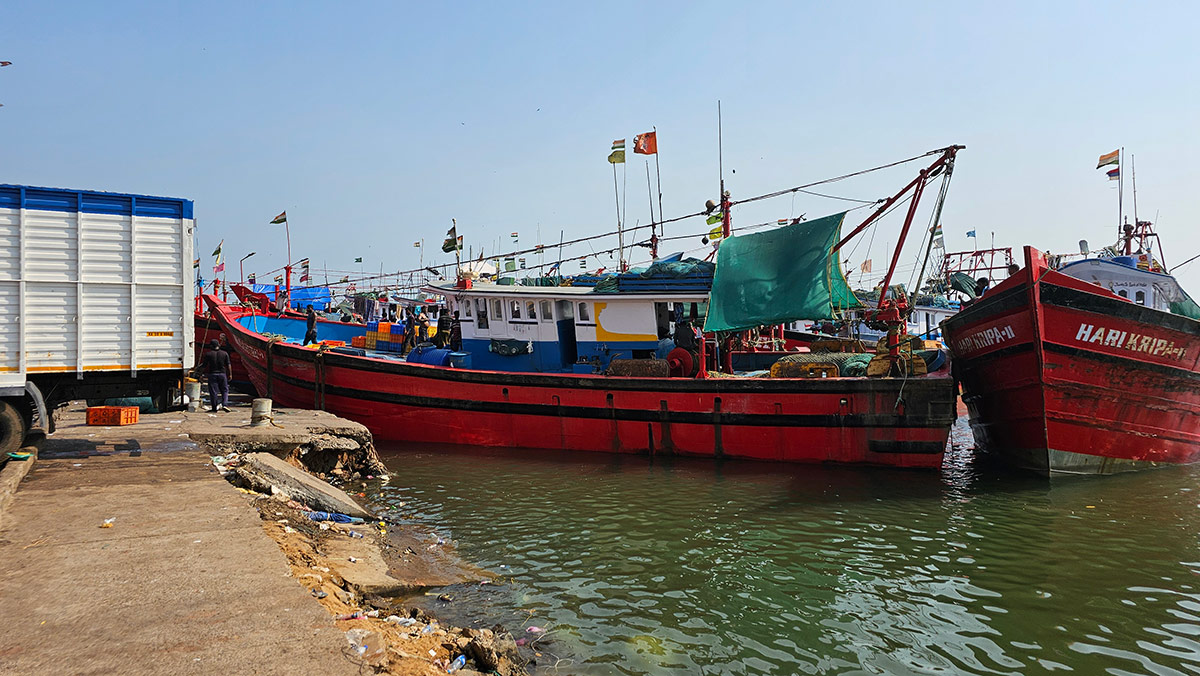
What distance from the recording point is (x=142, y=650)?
11.2ft

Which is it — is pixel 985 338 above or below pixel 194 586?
above

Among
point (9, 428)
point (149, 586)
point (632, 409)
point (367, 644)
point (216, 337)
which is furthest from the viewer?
point (216, 337)

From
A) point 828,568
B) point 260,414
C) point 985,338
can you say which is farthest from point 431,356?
point 985,338

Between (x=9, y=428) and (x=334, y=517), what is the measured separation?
3530mm

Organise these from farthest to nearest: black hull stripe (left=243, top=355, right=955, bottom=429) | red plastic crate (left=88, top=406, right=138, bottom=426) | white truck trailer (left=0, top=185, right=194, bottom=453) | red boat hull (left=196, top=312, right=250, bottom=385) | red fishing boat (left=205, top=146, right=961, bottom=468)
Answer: red boat hull (left=196, top=312, right=250, bottom=385) < red fishing boat (left=205, top=146, right=961, bottom=468) < black hull stripe (left=243, top=355, right=955, bottom=429) < red plastic crate (left=88, top=406, right=138, bottom=426) < white truck trailer (left=0, top=185, right=194, bottom=453)

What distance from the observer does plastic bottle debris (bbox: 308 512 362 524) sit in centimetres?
730

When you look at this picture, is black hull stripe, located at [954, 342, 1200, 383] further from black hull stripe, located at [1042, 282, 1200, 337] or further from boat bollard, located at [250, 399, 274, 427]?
boat bollard, located at [250, 399, 274, 427]

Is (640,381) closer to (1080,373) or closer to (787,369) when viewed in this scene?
(787,369)

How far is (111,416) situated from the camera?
10.2m

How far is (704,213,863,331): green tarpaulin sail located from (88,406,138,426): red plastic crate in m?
9.75

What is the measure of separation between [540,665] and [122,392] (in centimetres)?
678

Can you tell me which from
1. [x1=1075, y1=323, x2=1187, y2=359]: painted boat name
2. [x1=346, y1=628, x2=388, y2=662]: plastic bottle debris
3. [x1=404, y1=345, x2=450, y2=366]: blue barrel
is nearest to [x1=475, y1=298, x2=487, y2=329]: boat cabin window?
[x1=404, y1=345, x2=450, y2=366]: blue barrel

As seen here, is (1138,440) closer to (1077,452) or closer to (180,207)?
(1077,452)

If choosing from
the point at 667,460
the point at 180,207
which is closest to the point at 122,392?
the point at 180,207
